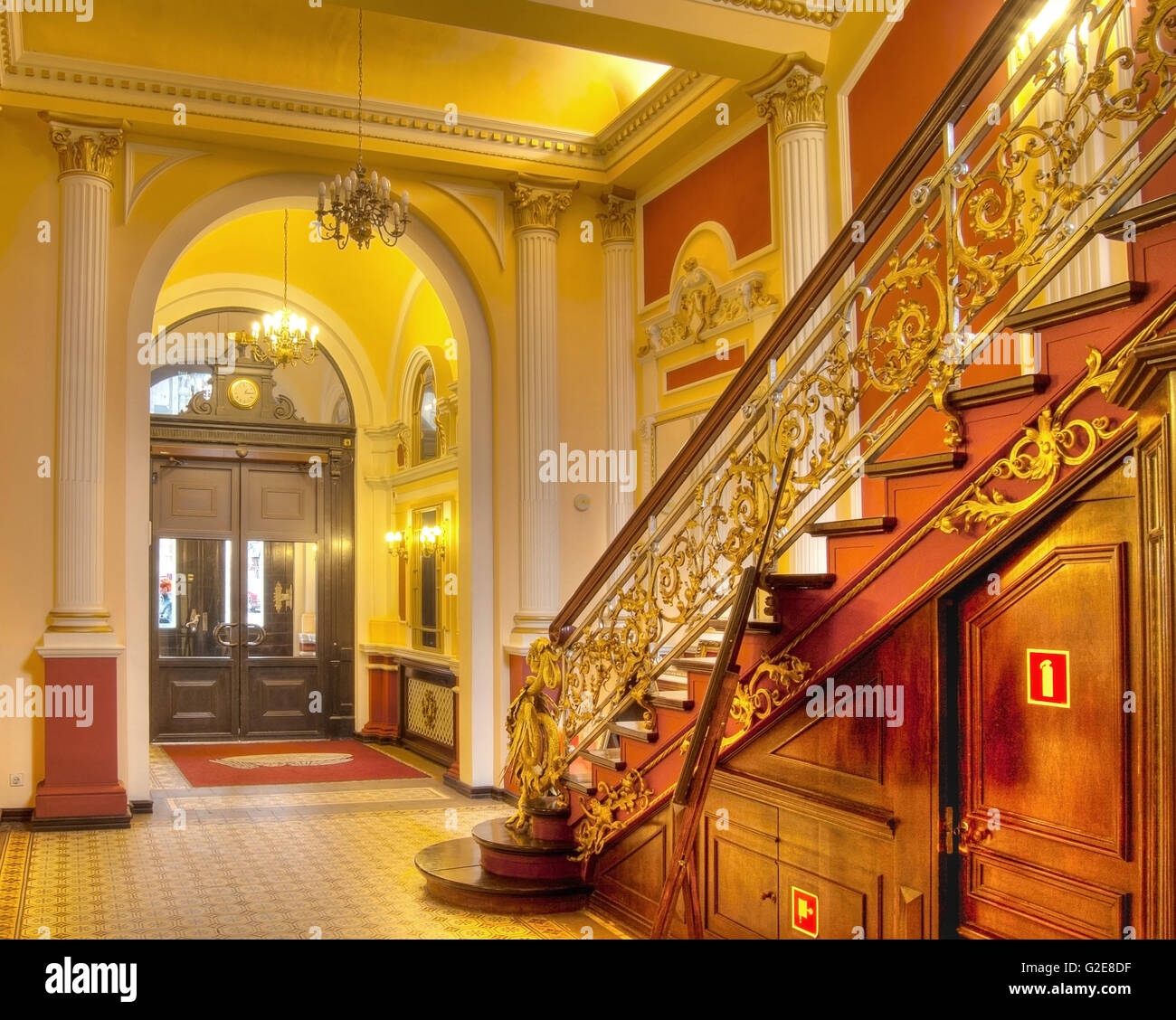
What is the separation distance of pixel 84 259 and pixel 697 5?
4.52 m

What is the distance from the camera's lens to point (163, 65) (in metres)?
8.32

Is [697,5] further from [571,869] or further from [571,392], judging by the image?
[571,869]

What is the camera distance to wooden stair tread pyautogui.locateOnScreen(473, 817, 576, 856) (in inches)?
228

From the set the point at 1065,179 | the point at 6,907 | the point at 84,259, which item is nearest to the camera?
the point at 1065,179

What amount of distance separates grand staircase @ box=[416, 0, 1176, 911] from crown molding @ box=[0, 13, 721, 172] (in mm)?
3284

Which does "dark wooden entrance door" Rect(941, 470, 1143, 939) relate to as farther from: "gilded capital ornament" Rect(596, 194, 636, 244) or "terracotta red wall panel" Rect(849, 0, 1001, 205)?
"gilded capital ornament" Rect(596, 194, 636, 244)

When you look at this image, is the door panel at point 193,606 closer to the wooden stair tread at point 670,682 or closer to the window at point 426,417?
the window at point 426,417

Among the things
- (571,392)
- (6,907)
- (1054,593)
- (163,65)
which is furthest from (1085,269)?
(163,65)

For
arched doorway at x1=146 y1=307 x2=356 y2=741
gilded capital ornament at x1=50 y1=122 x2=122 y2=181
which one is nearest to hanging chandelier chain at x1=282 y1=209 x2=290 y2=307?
arched doorway at x1=146 y1=307 x2=356 y2=741

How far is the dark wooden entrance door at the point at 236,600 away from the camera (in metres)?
12.6

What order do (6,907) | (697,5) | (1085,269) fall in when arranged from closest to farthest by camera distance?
→ (1085,269) → (6,907) → (697,5)

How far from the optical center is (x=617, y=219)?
9641mm

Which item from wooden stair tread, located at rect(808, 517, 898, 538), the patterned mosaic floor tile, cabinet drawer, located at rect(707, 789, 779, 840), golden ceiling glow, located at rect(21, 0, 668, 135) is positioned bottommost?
the patterned mosaic floor tile

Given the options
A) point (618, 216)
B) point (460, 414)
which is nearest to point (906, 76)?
point (618, 216)
